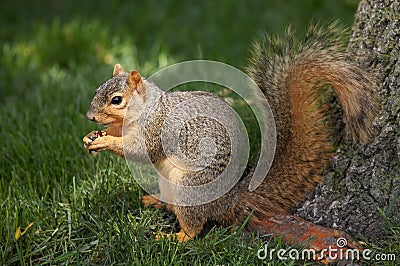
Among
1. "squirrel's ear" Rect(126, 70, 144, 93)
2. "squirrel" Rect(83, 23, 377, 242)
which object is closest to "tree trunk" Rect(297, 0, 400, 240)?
"squirrel" Rect(83, 23, 377, 242)

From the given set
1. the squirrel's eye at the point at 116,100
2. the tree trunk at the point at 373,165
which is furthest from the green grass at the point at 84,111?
the squirrel's eye at the point at 116,100

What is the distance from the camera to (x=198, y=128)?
6.49 feet

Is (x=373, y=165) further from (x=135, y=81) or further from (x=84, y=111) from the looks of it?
(x=84, y=111)

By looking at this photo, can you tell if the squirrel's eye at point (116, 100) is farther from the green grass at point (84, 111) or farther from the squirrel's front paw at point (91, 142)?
the green grass at point (84, 111)

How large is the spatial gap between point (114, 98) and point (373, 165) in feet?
2.80

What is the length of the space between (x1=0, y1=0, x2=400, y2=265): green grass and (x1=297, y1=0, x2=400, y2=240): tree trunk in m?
0.11

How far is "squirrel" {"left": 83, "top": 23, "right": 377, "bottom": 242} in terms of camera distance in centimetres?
194

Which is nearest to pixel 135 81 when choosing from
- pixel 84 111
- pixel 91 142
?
pixel 91 142

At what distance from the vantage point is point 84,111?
9.41 ft

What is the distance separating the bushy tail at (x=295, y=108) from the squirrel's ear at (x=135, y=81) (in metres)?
0.37

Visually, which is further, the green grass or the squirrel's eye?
the squirrel's eye

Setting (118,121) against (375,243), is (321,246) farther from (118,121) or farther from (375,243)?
(118,121)

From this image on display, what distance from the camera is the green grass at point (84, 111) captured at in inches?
73.7

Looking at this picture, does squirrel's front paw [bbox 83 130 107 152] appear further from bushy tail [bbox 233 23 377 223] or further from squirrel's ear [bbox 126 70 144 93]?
bushy tail [bbox 233 23 377 223]
